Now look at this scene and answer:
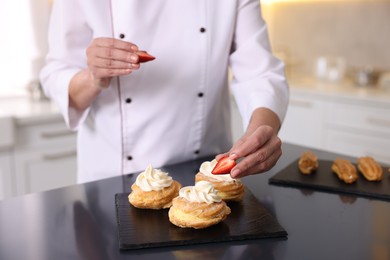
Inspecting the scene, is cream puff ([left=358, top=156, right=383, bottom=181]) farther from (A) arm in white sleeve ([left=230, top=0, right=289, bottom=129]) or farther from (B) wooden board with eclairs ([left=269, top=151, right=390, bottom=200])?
(A) arm in white sleeve ([left=230, top=0, right=289, bottom=129])

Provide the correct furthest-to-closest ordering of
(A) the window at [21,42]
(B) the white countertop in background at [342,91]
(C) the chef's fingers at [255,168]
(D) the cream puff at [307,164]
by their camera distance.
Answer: (A) the window at [21,42] → (B) the white countertop in background at [342,91] → (D) the cream puff at [307,164] → (C) the chef's fingers at [255,168]

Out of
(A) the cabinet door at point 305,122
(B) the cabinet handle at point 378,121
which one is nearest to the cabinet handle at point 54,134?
(A) the cabinet door at point 305,122

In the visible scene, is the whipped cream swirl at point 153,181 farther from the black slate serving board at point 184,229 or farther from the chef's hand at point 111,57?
the chef's hand at point 111,57

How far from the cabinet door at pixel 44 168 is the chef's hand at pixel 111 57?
4.58ft

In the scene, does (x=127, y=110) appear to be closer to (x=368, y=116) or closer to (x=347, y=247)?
(x=347, y=247)

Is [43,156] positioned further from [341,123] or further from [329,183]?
[329,183]

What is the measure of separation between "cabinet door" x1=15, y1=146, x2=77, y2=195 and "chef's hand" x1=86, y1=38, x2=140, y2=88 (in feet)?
4.58

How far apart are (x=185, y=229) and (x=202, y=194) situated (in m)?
0.07

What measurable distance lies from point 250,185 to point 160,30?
45cm

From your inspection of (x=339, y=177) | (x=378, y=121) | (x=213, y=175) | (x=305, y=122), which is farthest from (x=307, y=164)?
(x=305, y=122)

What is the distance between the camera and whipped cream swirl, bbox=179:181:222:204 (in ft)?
2.85

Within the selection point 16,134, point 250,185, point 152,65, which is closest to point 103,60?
point 152,65

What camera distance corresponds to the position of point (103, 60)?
105cm

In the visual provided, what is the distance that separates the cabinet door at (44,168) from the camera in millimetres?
2336
